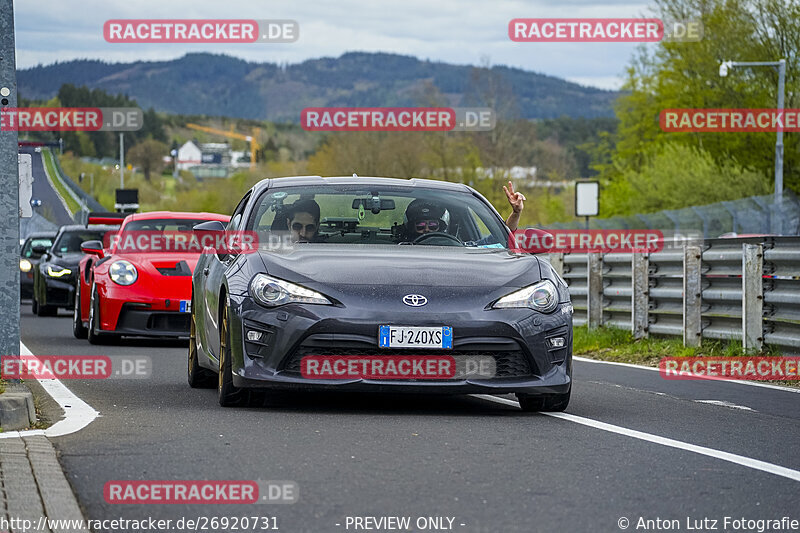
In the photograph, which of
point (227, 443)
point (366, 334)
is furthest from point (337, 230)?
point (227, 443)

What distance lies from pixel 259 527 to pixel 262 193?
4.76 m

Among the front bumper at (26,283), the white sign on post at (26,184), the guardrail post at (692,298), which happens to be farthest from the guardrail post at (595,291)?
the front bumper at (26,283)

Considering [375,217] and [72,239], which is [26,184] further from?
[72,239]

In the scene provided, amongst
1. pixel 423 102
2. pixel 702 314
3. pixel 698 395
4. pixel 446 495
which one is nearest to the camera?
pixel 446 495

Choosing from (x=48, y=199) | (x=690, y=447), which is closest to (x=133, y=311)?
(x=690, y=447)

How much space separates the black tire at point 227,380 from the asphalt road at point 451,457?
153 millimetres

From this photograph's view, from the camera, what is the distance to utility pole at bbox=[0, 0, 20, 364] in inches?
349

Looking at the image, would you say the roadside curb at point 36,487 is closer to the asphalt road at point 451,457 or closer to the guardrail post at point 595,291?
the asphalt road at point 451,457

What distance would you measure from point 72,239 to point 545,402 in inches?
698

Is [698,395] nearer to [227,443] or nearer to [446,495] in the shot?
[227,443]

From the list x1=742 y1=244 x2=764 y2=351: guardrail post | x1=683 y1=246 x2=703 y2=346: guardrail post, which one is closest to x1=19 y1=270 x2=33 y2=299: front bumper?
x1=683 y1=246 x2=703 y2=346: guardrail post

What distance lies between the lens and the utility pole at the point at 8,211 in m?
8.87

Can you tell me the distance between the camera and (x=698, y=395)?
35.2 feet

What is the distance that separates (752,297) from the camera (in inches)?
563
